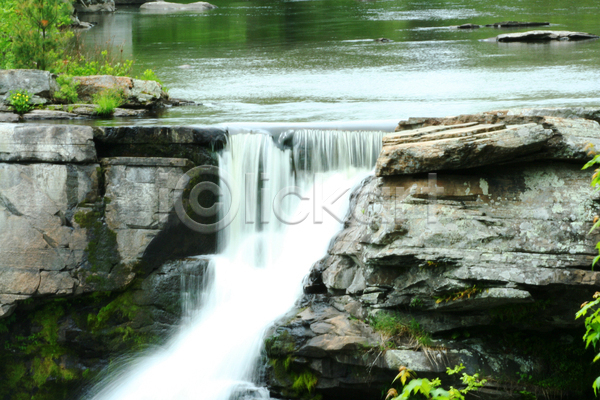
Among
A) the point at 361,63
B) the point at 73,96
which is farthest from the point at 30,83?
the point at 361,63

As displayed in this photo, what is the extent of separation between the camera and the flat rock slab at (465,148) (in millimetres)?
6020

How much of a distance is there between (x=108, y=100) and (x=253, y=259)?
4.72m

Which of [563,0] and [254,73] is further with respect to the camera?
[563,0]

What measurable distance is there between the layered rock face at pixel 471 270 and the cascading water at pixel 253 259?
74cm

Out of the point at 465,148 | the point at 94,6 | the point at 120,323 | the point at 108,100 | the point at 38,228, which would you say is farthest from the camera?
the point at 94,6

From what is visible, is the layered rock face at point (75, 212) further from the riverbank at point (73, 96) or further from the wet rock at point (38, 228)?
the riverbank at point (73, 96)

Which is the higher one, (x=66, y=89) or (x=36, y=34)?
(x=36, y=34)

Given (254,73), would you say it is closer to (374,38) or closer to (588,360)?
(374,38)

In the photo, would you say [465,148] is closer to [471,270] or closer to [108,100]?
[471,270]

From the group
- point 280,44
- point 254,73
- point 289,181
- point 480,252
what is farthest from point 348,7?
point 480,252

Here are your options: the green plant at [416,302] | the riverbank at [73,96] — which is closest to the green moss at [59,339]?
the riverbank at [73,96]

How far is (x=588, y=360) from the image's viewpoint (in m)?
6.25

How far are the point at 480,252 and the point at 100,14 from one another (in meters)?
40.9

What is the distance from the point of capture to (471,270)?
19.4ft
